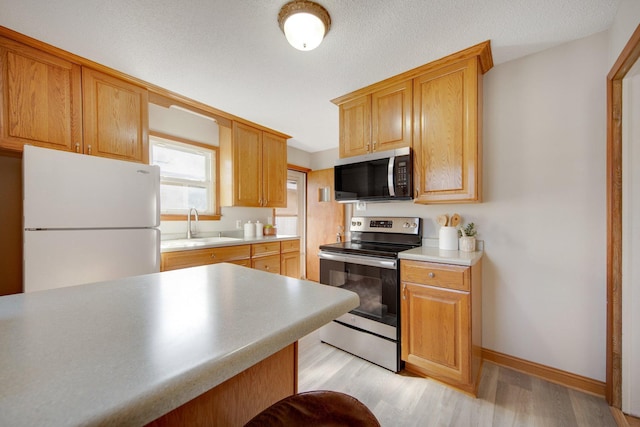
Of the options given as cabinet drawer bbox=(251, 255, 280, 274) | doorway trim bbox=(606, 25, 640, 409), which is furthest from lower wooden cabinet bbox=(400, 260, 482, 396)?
cabinet drawer bbox=(251, 255, 280, 274)

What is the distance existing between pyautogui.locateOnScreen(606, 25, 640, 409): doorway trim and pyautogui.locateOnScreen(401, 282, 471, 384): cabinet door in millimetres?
824

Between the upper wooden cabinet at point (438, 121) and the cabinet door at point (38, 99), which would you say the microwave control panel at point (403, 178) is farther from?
the cabinet door at point (38, 99)

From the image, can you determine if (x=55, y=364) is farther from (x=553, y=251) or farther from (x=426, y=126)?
(x=553, y=251)

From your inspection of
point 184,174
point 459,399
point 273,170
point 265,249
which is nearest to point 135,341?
point 459,399

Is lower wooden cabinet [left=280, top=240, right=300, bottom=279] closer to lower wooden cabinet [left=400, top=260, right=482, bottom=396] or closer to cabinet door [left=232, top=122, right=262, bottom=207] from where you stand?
cabinet door [left=232, top=122, right=262, bottom=207]

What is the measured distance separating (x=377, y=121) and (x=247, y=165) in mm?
1723

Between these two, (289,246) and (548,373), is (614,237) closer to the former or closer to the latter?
(548,373)

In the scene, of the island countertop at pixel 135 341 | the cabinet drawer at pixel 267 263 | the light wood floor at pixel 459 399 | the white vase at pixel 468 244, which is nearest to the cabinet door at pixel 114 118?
the cabinet drawer at pixel 267 263

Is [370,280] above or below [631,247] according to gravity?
below

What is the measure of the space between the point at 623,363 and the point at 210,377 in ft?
7.56

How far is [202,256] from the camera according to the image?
96.0 inches

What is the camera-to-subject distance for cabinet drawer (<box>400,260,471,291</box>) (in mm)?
1639

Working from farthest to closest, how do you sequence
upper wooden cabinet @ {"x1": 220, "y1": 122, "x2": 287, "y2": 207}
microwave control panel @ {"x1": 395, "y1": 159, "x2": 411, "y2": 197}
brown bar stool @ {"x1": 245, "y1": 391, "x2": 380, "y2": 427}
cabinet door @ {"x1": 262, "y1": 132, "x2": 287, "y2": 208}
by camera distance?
cabinet door @ {"x1": 262, "y1": 132, "x2": 287, "y2": 208} → upper wooden cabinet @ {"x1": 220, "y1": 122, "x2": 287, "y2": 207} → microwave control panel @ {"x1": 395, "y1": 159, "x2": 411, "y2": 197} → brown bar stool @ {"x1": 245, "y1": 391, "x2": 380, "y2": 427}

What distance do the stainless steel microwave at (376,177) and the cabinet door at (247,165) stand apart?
127 cm
